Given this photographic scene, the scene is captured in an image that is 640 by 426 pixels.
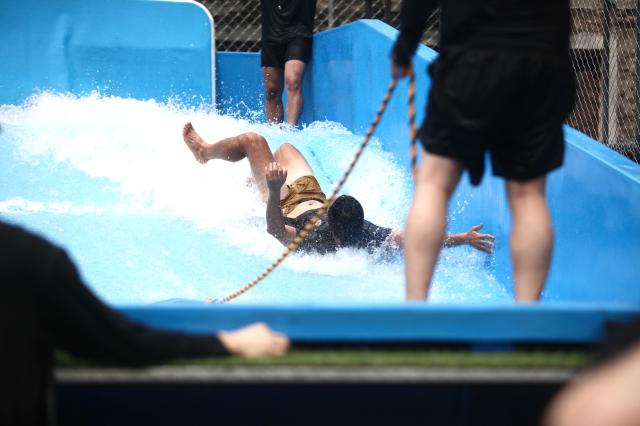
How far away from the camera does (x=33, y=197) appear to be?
5.02m

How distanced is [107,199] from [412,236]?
10.4ft

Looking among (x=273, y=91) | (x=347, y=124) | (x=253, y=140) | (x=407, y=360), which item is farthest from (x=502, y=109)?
(x=273, y=91)

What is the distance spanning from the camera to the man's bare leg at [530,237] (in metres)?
2.36

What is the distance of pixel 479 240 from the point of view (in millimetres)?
4117

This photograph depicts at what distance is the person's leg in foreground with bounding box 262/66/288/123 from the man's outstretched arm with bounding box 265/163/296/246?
3.07 metres

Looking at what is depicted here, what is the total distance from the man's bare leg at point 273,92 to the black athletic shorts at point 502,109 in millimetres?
4920

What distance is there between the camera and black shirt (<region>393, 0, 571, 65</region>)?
2312mm

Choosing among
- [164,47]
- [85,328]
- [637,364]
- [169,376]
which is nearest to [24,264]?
[85,328]

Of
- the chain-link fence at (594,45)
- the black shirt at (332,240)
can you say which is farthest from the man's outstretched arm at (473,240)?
the chain-link fence at (594,45)

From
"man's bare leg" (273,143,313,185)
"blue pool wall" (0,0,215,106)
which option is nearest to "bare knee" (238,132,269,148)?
"man's bare leg" (273,143,313,185)

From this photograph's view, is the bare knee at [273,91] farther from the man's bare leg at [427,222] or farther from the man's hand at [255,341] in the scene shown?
the man's hand at [255,341]

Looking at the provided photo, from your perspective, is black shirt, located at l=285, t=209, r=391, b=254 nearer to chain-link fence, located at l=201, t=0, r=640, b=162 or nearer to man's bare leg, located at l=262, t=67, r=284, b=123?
chain-link fence, located at l=201, t=0, r=640, b=162

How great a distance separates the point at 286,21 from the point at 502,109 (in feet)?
16.4

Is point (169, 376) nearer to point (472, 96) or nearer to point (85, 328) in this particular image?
point (85, 328)
